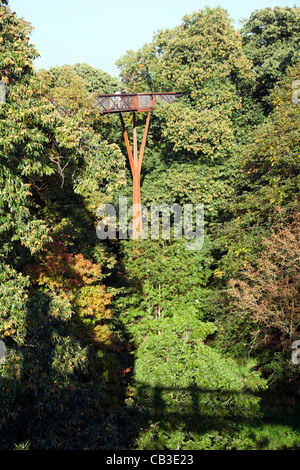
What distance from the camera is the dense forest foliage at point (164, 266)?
582 centimetres

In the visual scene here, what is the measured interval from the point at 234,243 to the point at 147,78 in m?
14.8

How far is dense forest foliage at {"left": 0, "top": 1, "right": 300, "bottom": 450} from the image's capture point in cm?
582

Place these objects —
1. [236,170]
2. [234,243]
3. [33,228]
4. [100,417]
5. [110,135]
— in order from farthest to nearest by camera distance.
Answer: [110,135]
[236,170]
[234,243]
[33,228]
[100,417]

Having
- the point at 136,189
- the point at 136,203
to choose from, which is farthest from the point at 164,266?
the point at 136,189

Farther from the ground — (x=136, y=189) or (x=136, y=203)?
(x=136, y=189)

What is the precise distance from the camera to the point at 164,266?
13.0m

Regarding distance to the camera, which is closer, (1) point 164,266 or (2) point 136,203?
(1) point 164,266

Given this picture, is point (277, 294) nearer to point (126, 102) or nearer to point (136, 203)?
point (136, 203)

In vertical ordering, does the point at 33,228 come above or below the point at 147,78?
below

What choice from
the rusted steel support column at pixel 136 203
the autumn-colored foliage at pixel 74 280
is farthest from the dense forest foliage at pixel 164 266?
the rusted steel support column at pixel 136 203

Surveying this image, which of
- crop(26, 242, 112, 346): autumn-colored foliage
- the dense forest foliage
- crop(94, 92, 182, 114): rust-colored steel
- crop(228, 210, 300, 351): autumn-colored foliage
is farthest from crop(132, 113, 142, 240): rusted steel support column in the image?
crop(228, 210, 300, 351): autumn-colored foliage

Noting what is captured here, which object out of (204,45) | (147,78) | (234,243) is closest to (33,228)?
(234,243)
